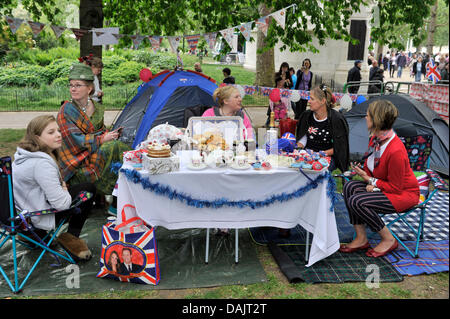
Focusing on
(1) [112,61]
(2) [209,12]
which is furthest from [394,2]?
(1) [112,61]

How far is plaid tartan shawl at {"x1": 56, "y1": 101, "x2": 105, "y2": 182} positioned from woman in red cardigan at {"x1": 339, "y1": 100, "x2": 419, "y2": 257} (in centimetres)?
263

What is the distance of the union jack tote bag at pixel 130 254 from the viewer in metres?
3.10

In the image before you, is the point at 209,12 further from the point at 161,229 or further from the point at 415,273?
the point at 415,273

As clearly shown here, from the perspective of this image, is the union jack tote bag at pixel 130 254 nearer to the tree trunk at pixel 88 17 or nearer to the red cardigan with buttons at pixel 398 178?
the red cardigan with buttons at pixel 398 178

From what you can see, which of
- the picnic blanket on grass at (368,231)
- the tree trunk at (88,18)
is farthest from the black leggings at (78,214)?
the tree trunk at (88,18)

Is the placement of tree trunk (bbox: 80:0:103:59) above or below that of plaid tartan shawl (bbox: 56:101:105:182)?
above

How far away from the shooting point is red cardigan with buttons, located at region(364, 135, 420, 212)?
3.44 m

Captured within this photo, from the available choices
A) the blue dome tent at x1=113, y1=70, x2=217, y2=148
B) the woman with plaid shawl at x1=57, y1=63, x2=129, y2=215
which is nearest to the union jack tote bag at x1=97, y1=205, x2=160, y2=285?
the woman with plaid shawl at x1=57, y1=63, x2=129, y2=215

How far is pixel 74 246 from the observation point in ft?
11.7

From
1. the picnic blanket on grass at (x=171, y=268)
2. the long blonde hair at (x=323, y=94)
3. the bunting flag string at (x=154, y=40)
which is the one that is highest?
the bunting flag string at (x=154, y=40)

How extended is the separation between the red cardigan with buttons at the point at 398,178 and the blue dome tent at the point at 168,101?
341cm

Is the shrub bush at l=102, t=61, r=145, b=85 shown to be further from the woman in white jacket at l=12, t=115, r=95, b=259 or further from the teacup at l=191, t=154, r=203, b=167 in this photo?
the teacup at l=191, t=154, r=203, b=167

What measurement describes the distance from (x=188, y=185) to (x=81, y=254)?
3.93ft

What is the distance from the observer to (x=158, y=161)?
316 centimetres
